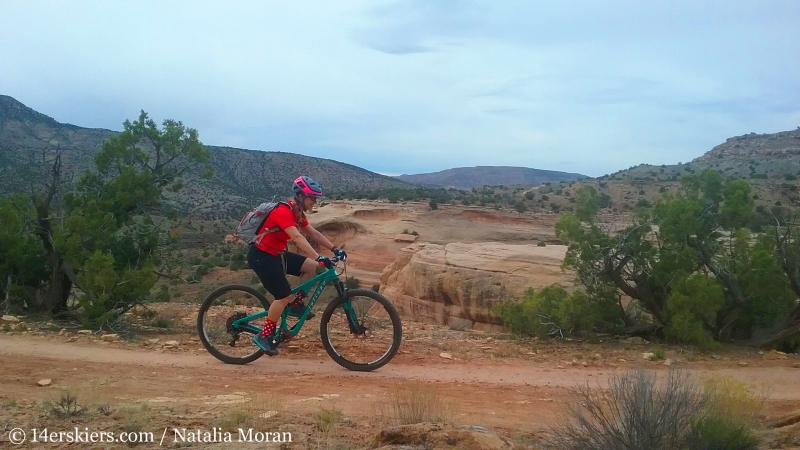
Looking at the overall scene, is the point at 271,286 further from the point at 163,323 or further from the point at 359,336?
the point at 163,323

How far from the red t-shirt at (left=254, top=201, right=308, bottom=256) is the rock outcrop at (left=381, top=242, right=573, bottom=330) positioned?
30.9 ft

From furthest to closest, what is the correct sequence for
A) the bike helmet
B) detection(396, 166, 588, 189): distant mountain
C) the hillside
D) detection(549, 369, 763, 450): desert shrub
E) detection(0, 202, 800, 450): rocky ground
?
detection(396, 166, 588, 189): distant mountain, the hillside, the bike helmet, detection(0, 202, 800, 450): rocky ground, detection(549, 369, 763, 450): desert shrub

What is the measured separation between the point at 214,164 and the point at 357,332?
54.0m

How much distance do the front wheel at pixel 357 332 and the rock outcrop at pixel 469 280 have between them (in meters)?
8.48

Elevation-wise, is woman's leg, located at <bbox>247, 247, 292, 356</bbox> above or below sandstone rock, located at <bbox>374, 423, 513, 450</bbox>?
above

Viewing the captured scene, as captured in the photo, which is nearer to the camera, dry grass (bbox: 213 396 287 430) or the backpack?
dry grass (bbox: 213 396 287 430)

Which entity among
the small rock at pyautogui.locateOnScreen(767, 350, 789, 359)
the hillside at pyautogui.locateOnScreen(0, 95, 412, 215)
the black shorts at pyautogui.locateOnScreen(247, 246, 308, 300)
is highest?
the hillside at pyautogui.locateOnScreen(0, 95, 412, 215)

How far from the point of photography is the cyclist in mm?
6910

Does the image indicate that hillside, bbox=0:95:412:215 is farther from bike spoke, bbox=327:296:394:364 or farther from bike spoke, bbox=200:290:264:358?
bike spoke, bbox=327:296:394:364

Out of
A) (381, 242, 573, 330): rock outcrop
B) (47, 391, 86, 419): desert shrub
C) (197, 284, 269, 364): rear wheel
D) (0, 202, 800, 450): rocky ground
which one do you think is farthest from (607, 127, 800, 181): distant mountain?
(47, 391, 86, 419): desert shrub

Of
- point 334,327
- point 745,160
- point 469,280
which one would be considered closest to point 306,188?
point 334,327

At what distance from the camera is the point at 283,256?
283 inches

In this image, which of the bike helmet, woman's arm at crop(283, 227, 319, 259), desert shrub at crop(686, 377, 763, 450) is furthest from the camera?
the bike helmet

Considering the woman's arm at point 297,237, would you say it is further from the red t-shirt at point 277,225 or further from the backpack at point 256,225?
the backpack at point 256,225
